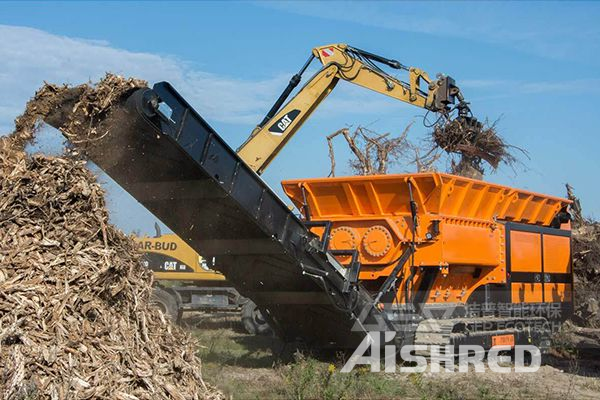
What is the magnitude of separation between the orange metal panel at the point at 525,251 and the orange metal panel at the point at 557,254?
0.27 m

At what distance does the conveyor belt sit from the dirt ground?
61cm

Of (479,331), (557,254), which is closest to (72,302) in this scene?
(479,331)

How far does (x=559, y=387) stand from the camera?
29.3 ft

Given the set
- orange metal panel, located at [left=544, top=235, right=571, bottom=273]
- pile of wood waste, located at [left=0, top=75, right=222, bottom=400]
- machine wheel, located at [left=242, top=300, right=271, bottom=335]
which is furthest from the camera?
machine wheel, located at [left=242, top=300, right=271, bottom=335]

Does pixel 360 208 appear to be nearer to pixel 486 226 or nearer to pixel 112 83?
pixel 486 226

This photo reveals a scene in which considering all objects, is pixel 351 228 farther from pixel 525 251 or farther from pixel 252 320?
pixel 252 320

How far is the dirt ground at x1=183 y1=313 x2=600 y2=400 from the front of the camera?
24.6 ft

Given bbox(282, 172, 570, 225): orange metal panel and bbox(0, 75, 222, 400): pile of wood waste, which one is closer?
bbox(0, 75, 222, 400): pile of wood waste

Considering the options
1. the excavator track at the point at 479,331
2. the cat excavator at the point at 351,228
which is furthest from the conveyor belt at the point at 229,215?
the excavator track at the point at 479,331

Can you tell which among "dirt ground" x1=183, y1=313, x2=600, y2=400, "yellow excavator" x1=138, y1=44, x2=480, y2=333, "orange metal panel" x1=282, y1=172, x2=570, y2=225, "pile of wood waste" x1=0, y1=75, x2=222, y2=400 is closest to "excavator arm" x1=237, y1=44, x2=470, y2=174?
"yellow excavator" x1=138, y1=44, x2=480, y2=333

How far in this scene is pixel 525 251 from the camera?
1126 cm

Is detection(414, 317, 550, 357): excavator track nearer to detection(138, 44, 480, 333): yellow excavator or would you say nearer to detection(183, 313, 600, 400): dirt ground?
detection(183, 313, 600, 400): dirt ground

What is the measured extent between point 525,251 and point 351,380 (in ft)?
15.4

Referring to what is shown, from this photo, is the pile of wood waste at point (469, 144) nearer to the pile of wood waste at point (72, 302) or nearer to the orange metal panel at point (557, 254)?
the orange metal panel at point (557, 254)
